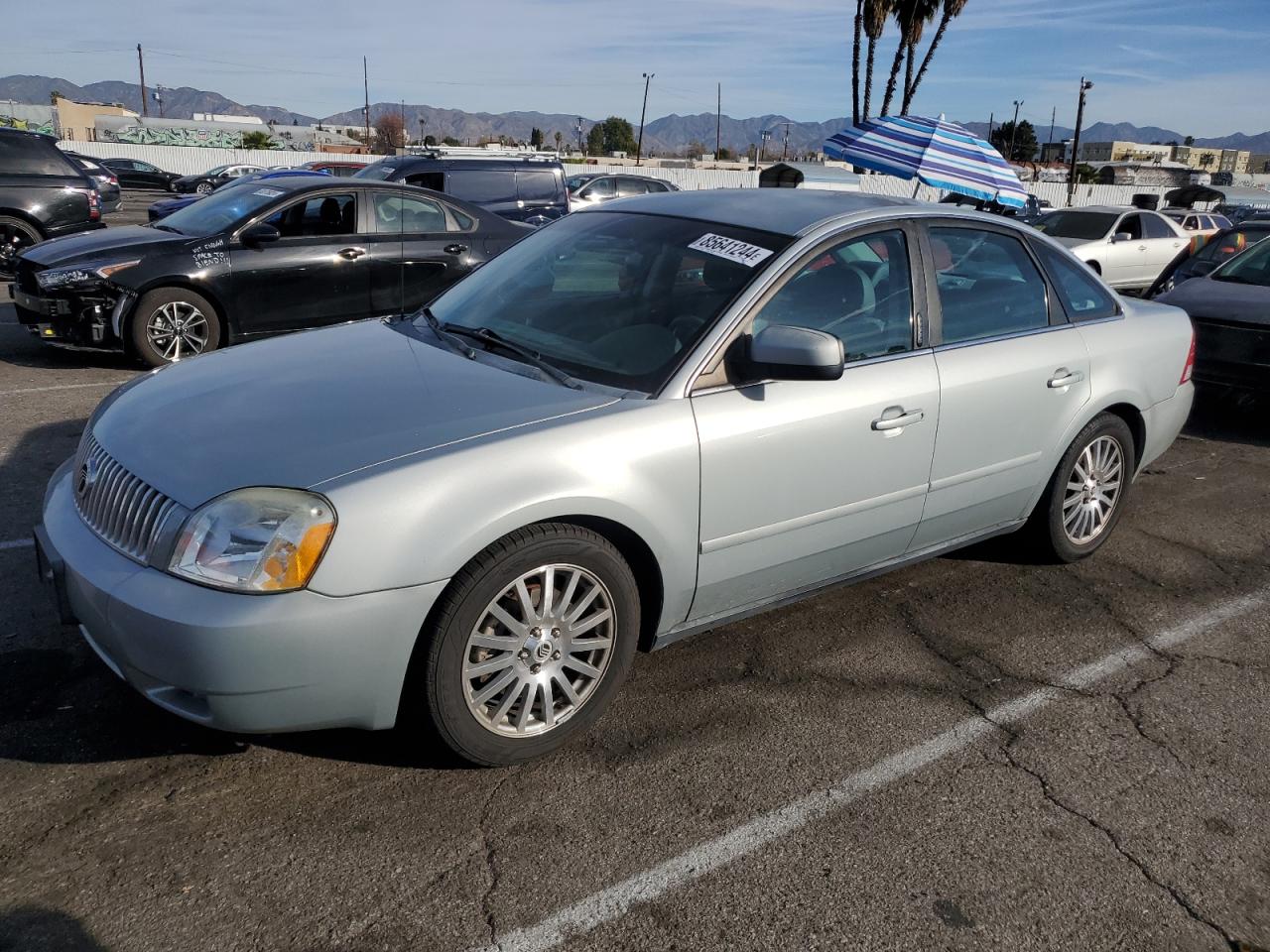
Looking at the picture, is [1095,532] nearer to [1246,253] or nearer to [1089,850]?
[1089,850]

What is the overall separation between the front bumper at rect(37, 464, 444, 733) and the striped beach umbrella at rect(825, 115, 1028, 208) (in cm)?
686

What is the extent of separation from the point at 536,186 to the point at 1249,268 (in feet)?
26.2

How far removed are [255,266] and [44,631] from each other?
4780 mm

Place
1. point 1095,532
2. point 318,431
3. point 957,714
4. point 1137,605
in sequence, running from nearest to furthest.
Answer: point 318,431 → point 957,714 → point 1137,605 → point 1095,532

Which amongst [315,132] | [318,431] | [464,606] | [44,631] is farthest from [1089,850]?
[315,132]

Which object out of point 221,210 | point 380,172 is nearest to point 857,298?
point 221,210

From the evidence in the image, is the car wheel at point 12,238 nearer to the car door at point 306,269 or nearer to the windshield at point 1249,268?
the car door at point 306,269

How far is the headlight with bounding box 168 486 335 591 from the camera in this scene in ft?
8.43

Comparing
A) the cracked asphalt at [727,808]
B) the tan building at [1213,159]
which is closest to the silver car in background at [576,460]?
the cracked asphalt at [727,808]

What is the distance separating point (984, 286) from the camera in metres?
4.22

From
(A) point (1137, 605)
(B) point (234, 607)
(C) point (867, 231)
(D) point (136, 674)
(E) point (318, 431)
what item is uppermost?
(C) point (867, 231)

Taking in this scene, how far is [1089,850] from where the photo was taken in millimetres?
2828

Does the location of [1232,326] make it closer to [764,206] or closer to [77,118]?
[764,206]

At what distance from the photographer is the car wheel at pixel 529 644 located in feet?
9.14
